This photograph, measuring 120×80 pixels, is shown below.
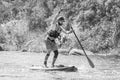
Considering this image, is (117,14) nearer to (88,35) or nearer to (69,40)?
(88,35)

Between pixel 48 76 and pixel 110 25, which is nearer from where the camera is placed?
pixel 48 76

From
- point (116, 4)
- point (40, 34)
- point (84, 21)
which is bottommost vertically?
point (40, 34)

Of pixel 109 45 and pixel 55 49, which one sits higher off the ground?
pixel 55 49

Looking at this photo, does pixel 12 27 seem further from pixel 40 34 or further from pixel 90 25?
pixel 90 25

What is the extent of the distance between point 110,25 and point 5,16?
14227 mm

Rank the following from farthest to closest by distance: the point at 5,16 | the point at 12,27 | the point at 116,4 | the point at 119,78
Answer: the point at 5,16 → the point at 12,27 → the point at 116,4 → the point at 119,78

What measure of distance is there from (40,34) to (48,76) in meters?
19.5

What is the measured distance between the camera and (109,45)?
73.2ft

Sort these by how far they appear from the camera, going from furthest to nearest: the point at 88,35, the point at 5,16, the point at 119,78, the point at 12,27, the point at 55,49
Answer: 1. the point at 5,16
2. the point at 12,27
3. the point at 88,35
4. the point at 55,49
5. the point at 119,78

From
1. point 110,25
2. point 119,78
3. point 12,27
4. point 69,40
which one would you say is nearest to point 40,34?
point 12,27

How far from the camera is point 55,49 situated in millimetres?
11648

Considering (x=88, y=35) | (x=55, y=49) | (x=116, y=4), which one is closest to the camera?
(x=55, y=49)

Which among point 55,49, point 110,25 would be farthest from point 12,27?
point 55,49

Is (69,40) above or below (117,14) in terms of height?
below
